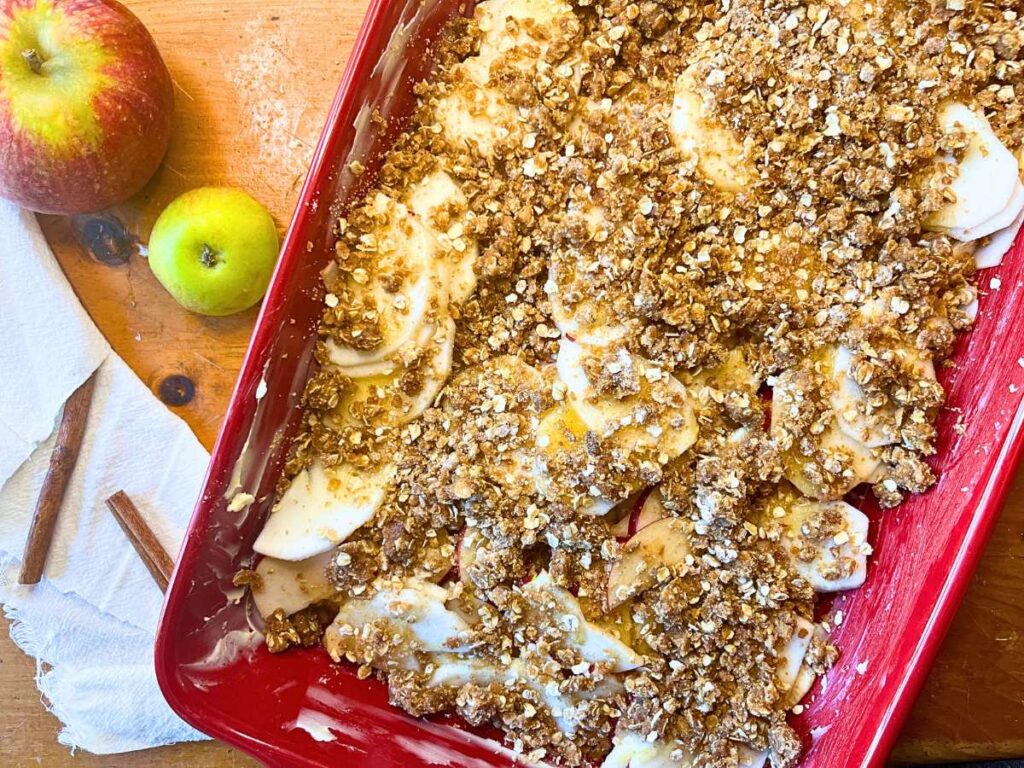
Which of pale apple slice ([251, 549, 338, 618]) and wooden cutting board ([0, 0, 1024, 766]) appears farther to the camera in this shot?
wooden cutting board ([0, 0, 1024, 766])

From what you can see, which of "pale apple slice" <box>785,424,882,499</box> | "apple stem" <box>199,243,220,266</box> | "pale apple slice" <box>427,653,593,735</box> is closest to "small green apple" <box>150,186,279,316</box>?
"apple stem" <box>199,243,220,266</box>

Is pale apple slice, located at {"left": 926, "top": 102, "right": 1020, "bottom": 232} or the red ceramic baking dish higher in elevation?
pale apple slice, located at {"left": 926, "top": 102, "right": 1020, "bottom": 232}

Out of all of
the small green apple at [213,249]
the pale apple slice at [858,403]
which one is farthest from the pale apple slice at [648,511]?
the small green apple at [213,249]

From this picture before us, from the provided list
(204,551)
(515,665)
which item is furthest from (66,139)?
(515,665)

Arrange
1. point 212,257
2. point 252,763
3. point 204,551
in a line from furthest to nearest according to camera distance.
→ point 252,763 < point 212,257 < point 204,551

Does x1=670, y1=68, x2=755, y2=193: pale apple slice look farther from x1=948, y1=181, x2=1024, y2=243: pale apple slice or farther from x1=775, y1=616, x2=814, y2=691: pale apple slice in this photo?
x1=775, y1=616, x2=814, y2=691: pale apple slice

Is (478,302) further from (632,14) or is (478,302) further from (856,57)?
(856,57)

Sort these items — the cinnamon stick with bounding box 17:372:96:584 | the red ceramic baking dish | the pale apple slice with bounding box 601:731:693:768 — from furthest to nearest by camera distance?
the cinnamon stick with bounding box 17:372:96:584, the pale apple slice with bounding box 601:731:693:768, the red ceramic baking dish

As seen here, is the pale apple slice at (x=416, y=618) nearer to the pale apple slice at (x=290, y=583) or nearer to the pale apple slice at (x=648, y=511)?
the pale apple slice at (x=290, y=583)
